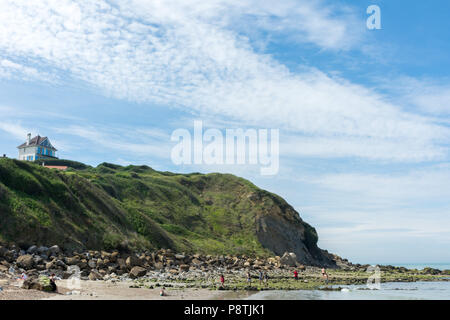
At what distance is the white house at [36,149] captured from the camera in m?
126

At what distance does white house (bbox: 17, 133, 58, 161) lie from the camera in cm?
12600

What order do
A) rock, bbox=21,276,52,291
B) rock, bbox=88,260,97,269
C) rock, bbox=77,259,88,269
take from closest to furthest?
1. rock, bbox=21,276,52,291
2. rock, bbox=77,259,88,269
3. rock, bbox=88,260,97,269

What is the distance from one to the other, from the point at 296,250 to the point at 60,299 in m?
87.5

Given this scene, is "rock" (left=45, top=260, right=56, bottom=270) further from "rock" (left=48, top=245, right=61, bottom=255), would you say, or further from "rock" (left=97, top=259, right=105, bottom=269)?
"rock" (left=48, top=245, right=61, bottom=255)

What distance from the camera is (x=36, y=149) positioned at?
4970 inches

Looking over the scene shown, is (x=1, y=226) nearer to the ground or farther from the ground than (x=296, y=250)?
farther from the ground

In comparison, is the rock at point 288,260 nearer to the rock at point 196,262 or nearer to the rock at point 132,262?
the rock at point 196,262

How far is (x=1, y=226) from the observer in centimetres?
4266

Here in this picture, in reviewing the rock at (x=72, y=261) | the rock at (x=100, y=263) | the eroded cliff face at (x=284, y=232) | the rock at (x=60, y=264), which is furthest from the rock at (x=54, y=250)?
the eroded cliff face at (x=284, y=232)

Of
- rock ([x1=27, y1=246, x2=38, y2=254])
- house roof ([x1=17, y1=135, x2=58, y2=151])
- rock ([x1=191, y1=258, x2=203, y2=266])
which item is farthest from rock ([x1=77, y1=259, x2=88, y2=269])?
house roof ([x1=17, y1=135, x2=58, y2=151])
